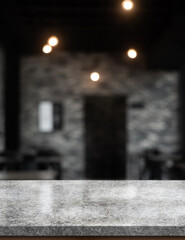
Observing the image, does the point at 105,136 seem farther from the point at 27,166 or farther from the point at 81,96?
the point at 27,166

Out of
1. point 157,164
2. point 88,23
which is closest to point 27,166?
point 157,164

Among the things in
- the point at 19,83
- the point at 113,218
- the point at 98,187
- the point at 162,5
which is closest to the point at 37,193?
the point at 98,187

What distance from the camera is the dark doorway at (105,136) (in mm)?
8586

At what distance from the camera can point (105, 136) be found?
28.4 feet

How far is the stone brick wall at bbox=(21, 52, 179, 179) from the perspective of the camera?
8547mm

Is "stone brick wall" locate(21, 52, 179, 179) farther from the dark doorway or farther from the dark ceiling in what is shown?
the dark ceiling

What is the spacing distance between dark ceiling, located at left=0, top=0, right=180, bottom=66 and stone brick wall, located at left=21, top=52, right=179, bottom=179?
38 cm

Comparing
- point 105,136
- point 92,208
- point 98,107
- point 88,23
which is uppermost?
point 88,23

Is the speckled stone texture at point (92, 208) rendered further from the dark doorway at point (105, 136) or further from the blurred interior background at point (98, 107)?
the dark doorway at point (105, 136)

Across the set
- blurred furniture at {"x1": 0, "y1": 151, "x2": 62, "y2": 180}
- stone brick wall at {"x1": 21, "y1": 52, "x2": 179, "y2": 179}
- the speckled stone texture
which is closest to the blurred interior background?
stone brick wall at {"x1": 21, "y1": 52, "x2": 179, "y2": 179}

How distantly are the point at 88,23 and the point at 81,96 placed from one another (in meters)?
2.13

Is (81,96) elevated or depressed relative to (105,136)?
elevated

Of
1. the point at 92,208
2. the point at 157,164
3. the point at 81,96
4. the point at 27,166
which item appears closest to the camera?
the point at 92,208

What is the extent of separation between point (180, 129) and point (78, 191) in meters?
6.84
